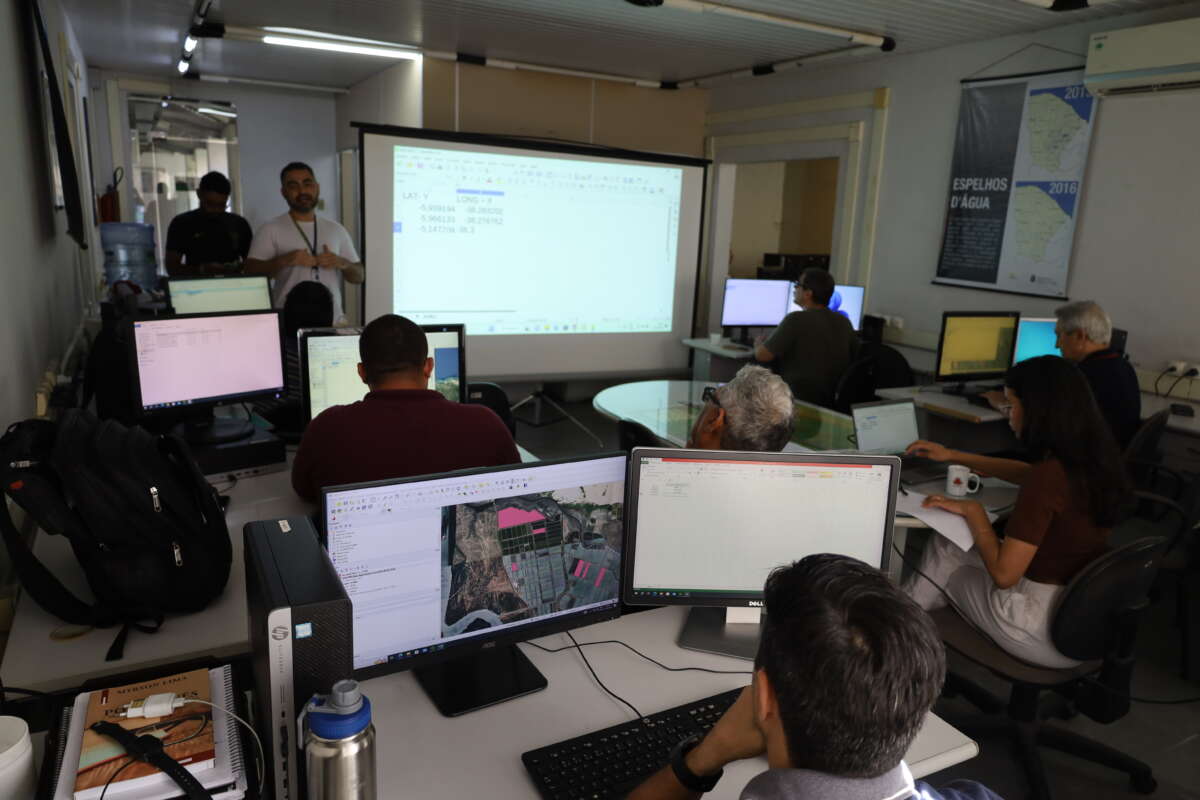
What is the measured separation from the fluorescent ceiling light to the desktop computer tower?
18.8 feet

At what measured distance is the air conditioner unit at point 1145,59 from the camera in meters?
3.76

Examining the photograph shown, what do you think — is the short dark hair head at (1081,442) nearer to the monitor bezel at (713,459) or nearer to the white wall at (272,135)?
the monitor bezel at (713,459)

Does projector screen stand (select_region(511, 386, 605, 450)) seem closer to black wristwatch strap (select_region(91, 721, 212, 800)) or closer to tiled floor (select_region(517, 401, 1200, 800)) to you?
tiled floor (select_region(517, 401, 1200, 800))

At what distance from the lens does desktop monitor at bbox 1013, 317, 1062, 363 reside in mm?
4445

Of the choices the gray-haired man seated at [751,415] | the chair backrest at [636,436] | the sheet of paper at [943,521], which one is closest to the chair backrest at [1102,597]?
the sheet of paper at [943,521]

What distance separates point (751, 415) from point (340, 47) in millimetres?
5275

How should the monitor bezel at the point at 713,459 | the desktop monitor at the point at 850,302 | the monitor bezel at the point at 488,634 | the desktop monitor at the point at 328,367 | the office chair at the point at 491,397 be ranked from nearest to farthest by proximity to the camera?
the monitor bezel at the point at 488,634 → the monitor bezel at the point at 713,459 → the desktop monitor at the point at 328,367 → the office chair at the point at 491,397 → the desktop monitor at the point at 850,302

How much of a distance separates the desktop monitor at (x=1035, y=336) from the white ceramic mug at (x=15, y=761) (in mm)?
4744

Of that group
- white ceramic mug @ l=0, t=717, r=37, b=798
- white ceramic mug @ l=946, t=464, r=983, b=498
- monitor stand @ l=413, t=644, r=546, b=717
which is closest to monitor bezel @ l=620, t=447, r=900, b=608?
monitor stand @ l=413, t=644, r=546, b=717

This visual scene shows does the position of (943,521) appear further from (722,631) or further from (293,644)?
(293,644)

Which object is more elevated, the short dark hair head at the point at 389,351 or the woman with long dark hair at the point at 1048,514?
the short dark hair head at the point at 389,351

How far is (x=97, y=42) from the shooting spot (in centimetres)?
674

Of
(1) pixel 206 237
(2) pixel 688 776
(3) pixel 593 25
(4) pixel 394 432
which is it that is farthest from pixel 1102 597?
(1) pixel 206 237

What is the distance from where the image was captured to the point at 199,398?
8.18ft
